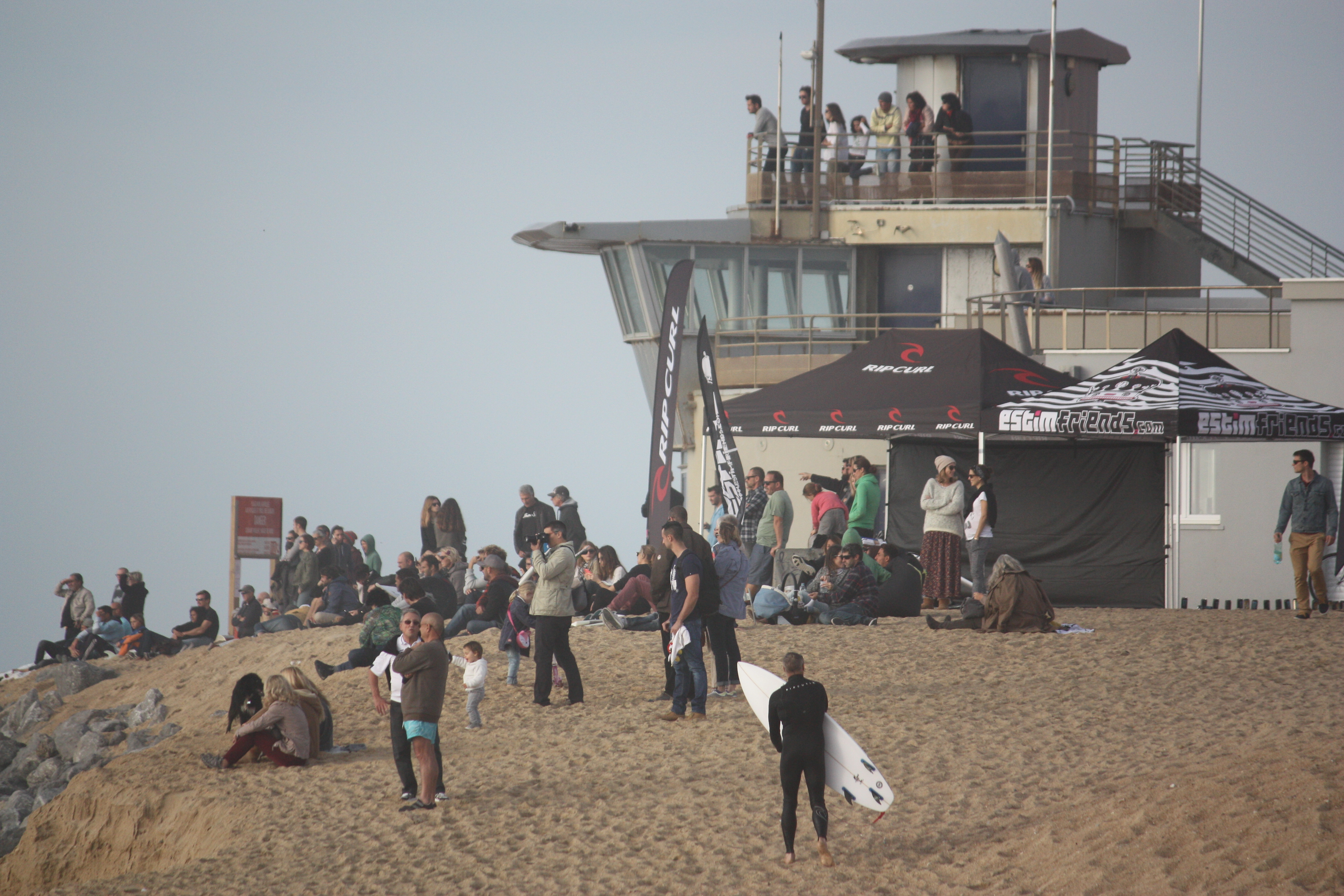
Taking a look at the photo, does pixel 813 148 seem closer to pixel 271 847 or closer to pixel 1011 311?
pixel 1011 311

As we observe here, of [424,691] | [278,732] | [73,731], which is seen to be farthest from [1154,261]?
[424,691]

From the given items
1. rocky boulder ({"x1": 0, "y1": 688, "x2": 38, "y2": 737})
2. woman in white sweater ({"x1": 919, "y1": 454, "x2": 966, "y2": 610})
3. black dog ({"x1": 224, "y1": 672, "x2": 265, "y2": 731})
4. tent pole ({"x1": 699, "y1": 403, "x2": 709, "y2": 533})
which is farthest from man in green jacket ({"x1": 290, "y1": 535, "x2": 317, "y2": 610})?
woman in white sweater ({"x1": 919, "y1": 454, "x2": 966, "y2": 610})

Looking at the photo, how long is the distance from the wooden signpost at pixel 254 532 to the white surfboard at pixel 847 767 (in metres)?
18.6

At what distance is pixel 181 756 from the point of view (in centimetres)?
1354

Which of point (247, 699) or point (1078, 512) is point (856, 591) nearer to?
point (1078, 512)

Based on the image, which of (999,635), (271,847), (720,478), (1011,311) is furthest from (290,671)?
(1011,311)

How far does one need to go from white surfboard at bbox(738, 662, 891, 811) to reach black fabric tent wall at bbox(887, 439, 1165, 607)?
10.2 m

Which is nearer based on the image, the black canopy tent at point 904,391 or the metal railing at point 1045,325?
the black canopy tent at point 904,391

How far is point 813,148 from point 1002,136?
17.0ft

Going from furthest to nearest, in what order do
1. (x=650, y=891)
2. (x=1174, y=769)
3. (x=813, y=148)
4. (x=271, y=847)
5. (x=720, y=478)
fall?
1. (x=813, y=148)
2. (x=720, y=478)
3. (x=271, y=847)
4. (x=1174, y=769)
5. (x=650, y=891)

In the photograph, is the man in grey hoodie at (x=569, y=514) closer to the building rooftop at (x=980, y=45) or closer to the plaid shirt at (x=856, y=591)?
the plaid shirt at (x=856, y=591)

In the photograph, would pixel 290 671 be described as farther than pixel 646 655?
No

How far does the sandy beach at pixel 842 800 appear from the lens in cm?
812

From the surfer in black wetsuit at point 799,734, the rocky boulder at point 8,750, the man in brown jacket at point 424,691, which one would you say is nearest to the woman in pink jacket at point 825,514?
the man in brown jacket at point 424,691
